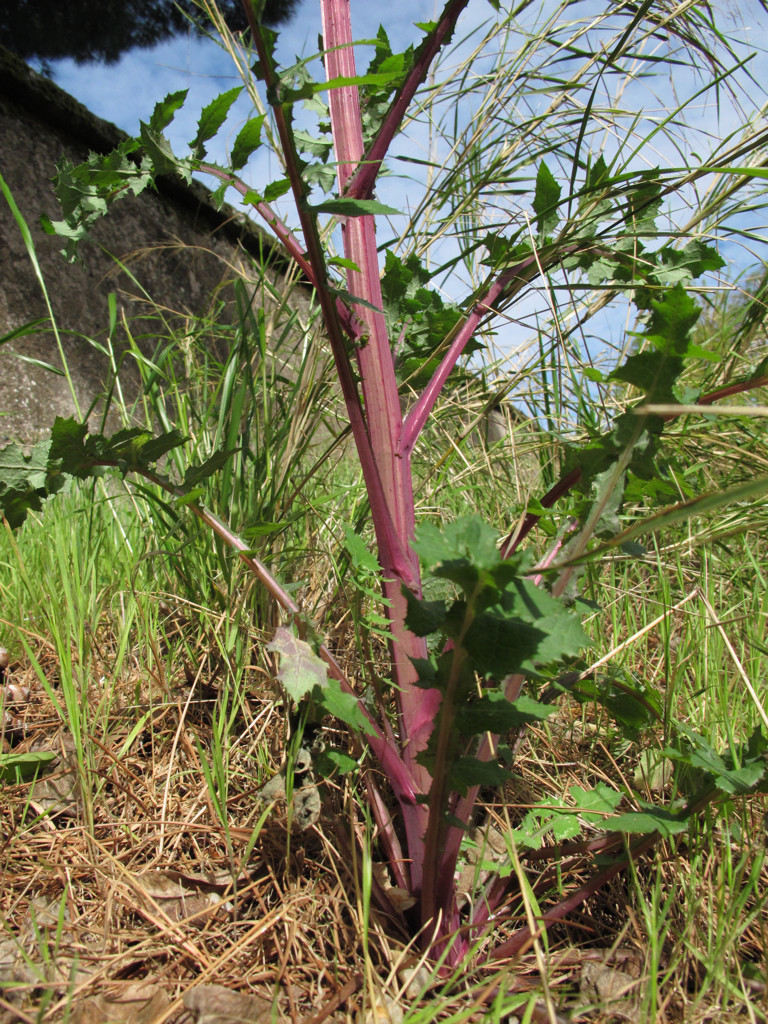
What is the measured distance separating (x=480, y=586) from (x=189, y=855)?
611 mm

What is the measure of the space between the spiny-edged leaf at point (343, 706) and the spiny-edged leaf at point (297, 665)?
0.01 m

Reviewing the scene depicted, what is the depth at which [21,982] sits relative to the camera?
0.65 metres

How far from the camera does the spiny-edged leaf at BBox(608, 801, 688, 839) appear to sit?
69cm

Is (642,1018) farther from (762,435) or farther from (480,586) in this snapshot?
(762,435)

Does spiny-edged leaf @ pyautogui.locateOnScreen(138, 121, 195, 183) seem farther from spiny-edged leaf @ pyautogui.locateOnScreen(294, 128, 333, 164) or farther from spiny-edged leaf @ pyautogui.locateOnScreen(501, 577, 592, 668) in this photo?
spiny-edged leaf @ pyautogui.locateOnScreen(501, 577, 592, 668)

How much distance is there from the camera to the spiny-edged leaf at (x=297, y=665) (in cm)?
66

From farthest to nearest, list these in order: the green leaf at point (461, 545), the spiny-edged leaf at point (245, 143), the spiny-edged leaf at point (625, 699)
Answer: the spiny-edged leaf at point (625, 699) < the spiny-edged leaf at point (245, 143) < the green leaf at point (461, 545)

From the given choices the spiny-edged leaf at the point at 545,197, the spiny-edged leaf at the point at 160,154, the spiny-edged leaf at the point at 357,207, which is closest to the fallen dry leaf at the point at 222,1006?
the spiny-edged leaf at the point at 357,207

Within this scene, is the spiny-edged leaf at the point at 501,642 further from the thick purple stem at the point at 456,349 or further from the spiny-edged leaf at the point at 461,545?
the thick purple stem at the point at 456,349

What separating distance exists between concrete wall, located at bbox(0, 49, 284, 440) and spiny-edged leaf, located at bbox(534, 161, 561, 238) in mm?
1462

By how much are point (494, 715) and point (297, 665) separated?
0.20 meters

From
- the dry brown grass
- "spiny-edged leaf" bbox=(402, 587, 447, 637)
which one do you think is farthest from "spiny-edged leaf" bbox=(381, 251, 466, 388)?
the dry brown grass

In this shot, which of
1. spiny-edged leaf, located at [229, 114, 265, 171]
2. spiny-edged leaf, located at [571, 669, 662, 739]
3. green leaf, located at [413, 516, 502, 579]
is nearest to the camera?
green leaf, located at [413, 516, 502, 579]

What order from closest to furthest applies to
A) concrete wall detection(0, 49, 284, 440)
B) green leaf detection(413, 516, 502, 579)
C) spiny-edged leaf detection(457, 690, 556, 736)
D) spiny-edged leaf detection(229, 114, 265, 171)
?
green leaf detection(413, 516, 502, 579)
spiny-edged leaf detection(457, 690, 556, 736)
spiny-edged leaf detection(229, 114, 265, 171)
concrete wall detection(0, 49, 284, 440)
